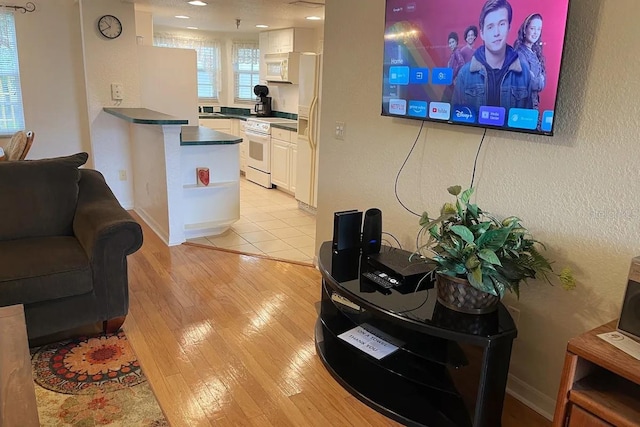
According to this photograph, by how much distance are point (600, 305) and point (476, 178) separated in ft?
2.42

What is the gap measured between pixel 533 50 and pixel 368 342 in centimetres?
139

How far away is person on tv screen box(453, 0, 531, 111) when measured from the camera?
1876mm

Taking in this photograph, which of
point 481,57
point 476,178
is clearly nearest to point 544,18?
point 481,57

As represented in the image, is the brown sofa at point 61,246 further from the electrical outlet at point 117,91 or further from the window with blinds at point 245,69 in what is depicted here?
the window with blinds at point 245,69

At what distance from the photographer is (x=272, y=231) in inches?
182

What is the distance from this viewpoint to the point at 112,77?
4668 millimetres

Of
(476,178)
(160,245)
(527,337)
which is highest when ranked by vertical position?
(476,178)

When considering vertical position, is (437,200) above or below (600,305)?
above

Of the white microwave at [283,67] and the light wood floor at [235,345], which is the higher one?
the white microwave at [283,67]

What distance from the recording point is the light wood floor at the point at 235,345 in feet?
6.75

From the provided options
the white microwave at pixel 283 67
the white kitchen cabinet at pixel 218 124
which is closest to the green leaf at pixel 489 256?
the white microwave at pixel 283 67

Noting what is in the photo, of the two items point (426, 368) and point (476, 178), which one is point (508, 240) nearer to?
point (476, 178)

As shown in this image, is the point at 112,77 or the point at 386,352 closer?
the point at 386,352

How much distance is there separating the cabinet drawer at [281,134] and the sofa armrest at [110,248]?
3311 millimetres
